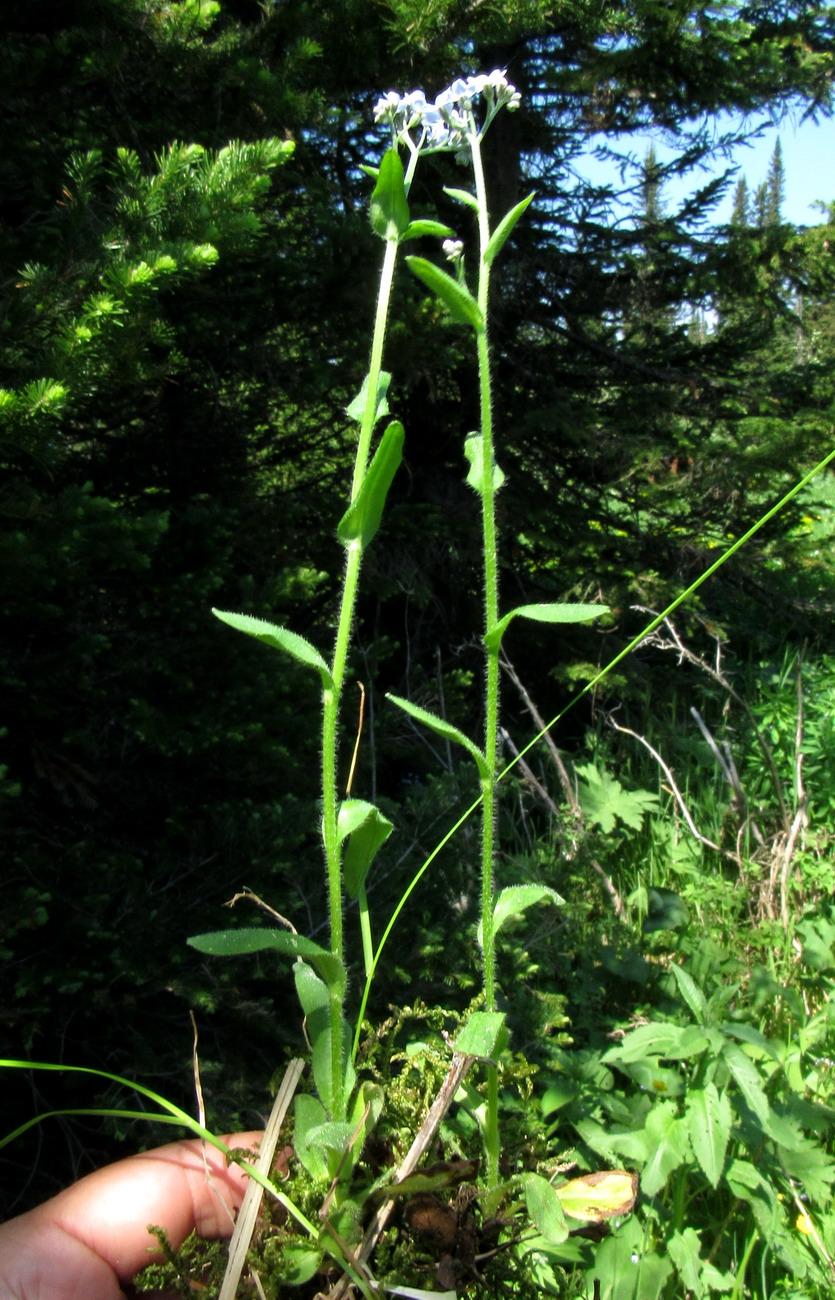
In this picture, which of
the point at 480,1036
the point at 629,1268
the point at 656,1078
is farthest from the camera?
the point at 656,1078

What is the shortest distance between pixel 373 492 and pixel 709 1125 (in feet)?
4.24

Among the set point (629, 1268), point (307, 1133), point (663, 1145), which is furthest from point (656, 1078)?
point (307, 1133)

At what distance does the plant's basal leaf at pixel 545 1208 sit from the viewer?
2.65ft

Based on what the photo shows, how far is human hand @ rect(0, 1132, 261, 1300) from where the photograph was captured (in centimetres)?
88

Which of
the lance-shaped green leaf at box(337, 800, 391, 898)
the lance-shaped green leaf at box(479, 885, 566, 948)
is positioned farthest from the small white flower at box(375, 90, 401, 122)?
the lance-shaped green leaf at box(479, 885, 566, 948)

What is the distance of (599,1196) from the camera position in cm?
93

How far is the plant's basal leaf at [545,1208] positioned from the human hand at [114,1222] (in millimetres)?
293

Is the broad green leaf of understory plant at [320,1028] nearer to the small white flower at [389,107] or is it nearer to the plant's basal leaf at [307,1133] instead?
the plant's basal leaf at [307,1133]

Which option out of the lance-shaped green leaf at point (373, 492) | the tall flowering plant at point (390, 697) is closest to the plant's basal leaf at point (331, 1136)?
the tall flowering plant at point (390, 697)

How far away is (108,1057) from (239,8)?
2.80 meters

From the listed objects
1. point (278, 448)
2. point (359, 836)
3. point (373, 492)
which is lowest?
point (359, 836)

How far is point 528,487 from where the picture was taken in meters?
3.92

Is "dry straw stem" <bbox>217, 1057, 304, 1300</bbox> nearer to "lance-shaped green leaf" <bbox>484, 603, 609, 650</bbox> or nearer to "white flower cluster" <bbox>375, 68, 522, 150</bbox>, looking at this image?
"lance-shaped green leaf" <bbox>484, 603, 609, 650</bbox>

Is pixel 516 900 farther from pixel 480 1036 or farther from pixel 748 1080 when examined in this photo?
pixel 748 1080
